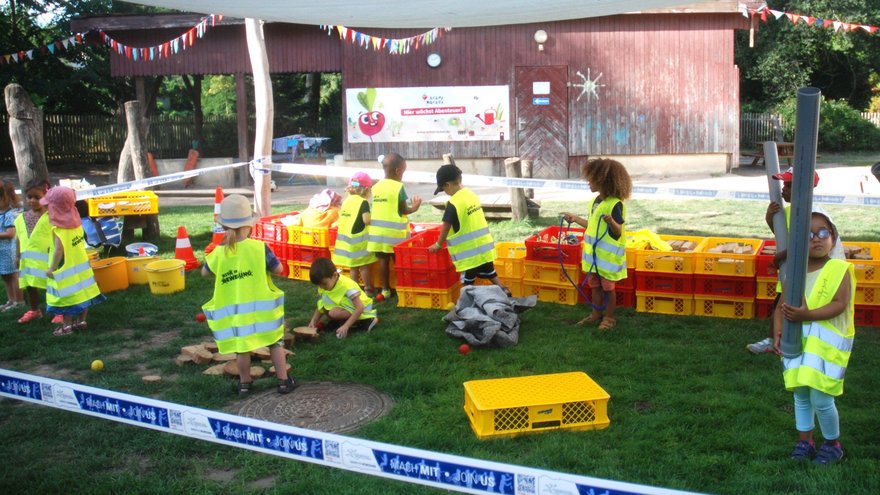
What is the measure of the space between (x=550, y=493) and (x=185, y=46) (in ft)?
72.8

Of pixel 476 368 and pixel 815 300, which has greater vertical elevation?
pixel 815 300

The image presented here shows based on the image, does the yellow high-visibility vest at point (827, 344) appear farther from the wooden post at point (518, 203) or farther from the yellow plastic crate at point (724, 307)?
the wooden post at point (518, 203)

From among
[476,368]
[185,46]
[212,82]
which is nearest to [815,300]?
[476,368]

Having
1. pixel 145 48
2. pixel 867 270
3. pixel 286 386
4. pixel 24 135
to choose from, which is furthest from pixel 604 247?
pixel 145 48

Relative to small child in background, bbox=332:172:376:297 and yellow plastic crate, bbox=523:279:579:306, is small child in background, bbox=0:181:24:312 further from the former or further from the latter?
yellow plastic crate, bbox=523:279:579:306

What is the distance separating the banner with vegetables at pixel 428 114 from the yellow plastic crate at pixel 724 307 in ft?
49.7

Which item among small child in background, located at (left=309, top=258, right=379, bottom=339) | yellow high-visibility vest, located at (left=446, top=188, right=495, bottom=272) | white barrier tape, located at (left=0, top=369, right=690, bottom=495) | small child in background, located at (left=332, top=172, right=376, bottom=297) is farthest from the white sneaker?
white barrier tape, located at (left=0, top=369, right=690, bottom=495)

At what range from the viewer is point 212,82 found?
50.7 metres

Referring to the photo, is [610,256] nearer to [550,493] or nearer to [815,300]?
[815,300]

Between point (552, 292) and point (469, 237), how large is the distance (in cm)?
131

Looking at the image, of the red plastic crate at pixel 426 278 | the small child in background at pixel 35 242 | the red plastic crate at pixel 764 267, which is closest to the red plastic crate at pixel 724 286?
the red plastic crate at pixel 764 267

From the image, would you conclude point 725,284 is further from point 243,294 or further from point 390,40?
point 390,40

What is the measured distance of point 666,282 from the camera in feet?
28.3

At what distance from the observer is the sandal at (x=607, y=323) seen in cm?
805
